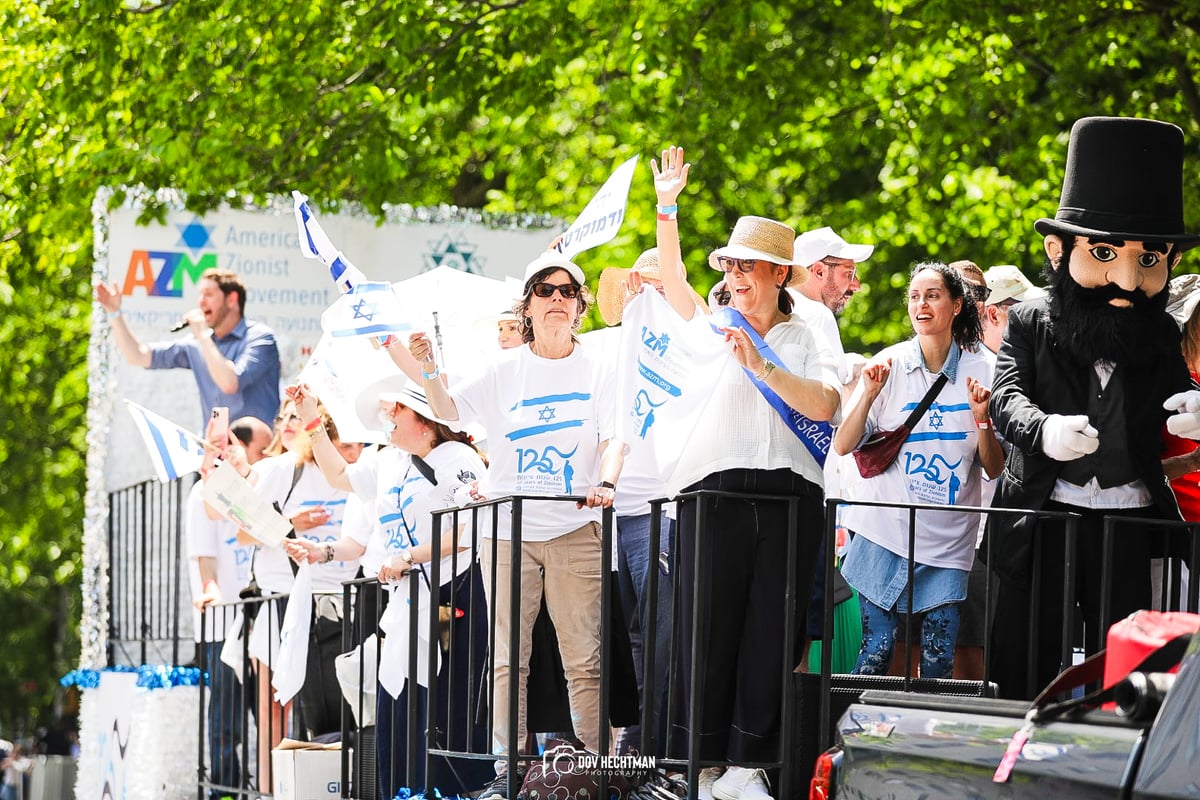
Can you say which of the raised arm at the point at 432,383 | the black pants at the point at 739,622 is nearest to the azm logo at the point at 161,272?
the raised arm at the point at 432,383

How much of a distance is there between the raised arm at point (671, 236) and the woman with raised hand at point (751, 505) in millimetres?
325

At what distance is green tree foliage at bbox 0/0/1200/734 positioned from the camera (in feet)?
44.3

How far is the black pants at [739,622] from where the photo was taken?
6129 mm

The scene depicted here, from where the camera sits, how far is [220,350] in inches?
509

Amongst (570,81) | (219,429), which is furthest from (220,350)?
(570,81)

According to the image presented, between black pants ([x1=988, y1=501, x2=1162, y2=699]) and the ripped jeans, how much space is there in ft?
2.59

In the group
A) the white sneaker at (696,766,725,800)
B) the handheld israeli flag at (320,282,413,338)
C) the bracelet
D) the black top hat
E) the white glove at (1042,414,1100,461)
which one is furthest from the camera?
the handheld israeli flag at (320,282,413,338)

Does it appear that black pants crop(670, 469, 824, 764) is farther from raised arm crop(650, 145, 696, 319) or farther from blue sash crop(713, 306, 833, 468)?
raised arm crop(650, 145, 696, 319)

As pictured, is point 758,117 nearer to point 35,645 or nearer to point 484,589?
point 484,589

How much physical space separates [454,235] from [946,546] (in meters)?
7.46

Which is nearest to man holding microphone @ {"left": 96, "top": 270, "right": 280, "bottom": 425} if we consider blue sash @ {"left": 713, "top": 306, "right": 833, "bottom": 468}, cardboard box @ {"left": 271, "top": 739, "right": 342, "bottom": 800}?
cardboard box @ {"left": 271, "top": 739, "right": 342, "bottom": 800}

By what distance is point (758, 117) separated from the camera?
1438 centimetres

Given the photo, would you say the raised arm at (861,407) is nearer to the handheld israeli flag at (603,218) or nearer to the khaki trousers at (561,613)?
the khaki trousers at (561,613)

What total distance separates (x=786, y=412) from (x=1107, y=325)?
109 centimetres
